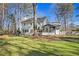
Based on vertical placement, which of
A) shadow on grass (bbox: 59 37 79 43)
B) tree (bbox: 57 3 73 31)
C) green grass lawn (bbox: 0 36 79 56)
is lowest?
green grass lawn (bbox: 0 36 79 56)

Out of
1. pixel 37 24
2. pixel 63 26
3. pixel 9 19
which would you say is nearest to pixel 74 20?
pixel 63 26

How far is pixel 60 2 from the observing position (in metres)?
2.12

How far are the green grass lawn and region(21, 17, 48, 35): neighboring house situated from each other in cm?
7

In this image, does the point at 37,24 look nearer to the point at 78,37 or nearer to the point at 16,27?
the point at 16,27

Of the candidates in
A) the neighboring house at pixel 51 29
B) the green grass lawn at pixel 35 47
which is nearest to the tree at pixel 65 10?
the neighboring house at pixel 51 29

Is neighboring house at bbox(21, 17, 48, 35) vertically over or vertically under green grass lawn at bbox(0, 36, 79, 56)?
over

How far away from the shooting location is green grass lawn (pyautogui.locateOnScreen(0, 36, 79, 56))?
2062mm

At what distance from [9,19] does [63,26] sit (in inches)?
19.9

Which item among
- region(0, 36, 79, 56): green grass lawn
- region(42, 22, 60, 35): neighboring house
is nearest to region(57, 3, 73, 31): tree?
region(42, 22, 60, 35): neighboring house

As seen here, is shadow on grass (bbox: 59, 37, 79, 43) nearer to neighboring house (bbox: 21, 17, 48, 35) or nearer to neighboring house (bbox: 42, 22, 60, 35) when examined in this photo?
neighboring house (bbox: 42, 22, 60, 35)

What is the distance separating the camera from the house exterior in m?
2.10

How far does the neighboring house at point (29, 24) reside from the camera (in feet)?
6.89

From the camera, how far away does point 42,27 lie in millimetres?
2111

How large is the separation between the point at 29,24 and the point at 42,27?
124mm
